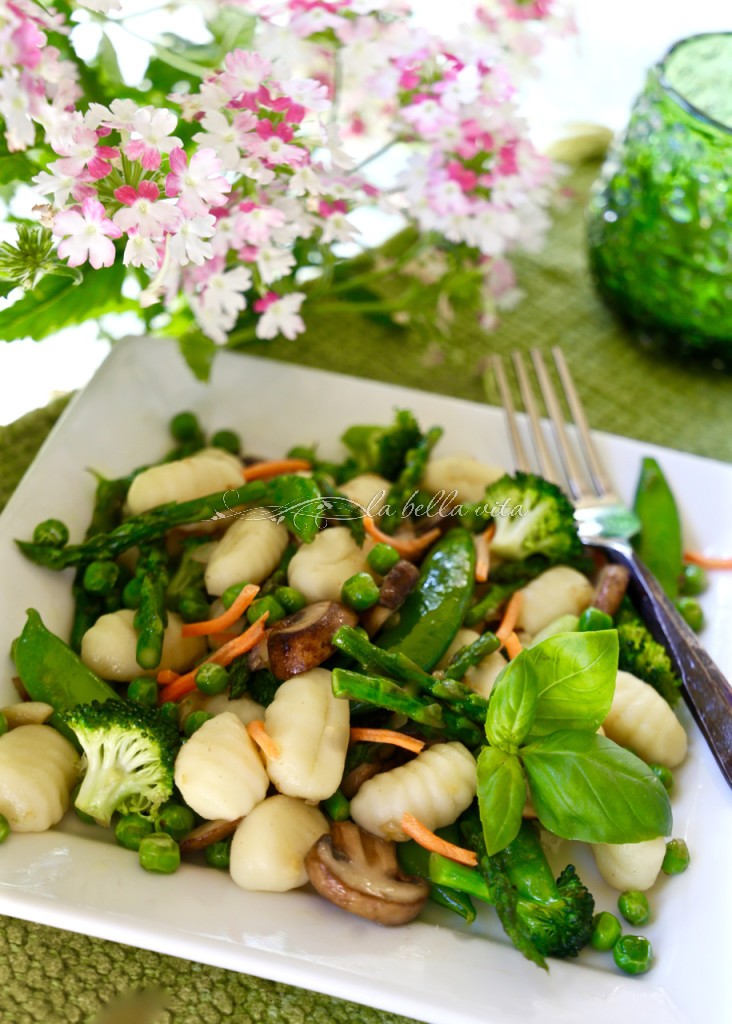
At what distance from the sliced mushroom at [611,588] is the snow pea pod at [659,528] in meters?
0.14

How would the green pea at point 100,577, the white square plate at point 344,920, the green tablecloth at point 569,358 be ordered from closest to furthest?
the white square plate at point 344,920 < the green pea at point 100,577 < the green tablecloth at point 569,358

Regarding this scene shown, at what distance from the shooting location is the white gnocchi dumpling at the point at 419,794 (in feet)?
6.31

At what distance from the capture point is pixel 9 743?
1919 millimetres

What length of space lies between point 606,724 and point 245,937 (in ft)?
2.83

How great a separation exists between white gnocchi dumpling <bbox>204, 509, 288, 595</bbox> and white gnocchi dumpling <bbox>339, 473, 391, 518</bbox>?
20 centimetres

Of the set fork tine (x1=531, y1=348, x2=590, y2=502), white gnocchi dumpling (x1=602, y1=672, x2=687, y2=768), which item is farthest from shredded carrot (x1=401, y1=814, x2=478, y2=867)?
fork tine (x1=531, y1=348, x2=590, y2=502)

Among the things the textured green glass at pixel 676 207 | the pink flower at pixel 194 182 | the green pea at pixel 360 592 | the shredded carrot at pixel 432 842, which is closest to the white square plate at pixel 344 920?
the shredded carrot at pixel 432 842

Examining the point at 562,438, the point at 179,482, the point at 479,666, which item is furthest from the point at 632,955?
the point at 562,438

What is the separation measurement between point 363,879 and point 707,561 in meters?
1.32

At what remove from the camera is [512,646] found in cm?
228

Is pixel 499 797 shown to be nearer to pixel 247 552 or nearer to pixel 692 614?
pixel 247 552

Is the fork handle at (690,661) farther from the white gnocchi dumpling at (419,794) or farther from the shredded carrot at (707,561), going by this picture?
the white gnocchi dumpling at (419,794)

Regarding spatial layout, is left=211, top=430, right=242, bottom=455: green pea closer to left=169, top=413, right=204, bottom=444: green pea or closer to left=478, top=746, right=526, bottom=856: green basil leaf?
left=169, top=413, right=204, bottom=444: green pea

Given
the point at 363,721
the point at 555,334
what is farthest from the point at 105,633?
the point at 555,334
